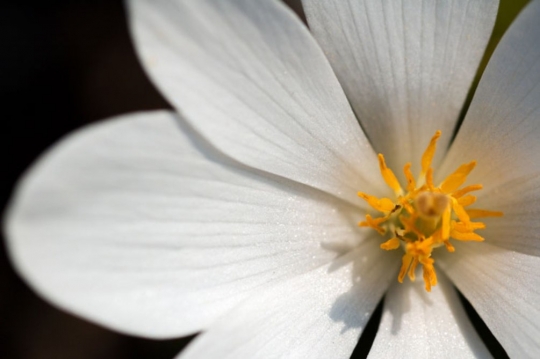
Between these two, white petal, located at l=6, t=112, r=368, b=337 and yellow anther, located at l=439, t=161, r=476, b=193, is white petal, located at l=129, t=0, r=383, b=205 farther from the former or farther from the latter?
yellow anther, located at l=439, t=161, r=476, b=193

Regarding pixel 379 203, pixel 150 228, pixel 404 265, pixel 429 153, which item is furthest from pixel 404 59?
pixel 150 228

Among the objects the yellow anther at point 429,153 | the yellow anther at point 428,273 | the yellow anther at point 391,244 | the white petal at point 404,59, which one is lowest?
the yellow anther at point 428,273

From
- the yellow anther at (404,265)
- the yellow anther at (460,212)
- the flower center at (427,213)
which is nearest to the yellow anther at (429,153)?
the flower center at (427,213)

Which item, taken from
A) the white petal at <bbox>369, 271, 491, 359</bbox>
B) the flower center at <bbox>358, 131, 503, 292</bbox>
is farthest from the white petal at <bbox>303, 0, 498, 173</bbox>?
the white petal at <bbox>369, 271, 491, 359</bbox>

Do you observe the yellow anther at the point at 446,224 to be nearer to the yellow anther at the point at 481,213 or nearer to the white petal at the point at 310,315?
the yellow anther at the point at 481,213

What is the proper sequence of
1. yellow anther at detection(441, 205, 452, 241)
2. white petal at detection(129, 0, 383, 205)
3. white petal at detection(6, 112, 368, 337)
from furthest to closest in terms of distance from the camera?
yellow anther at detection(441, 205, 452, 241) → white petal at detection(129, 0, 383, 205) → white petal at detection(6, 112, 368, 337)
